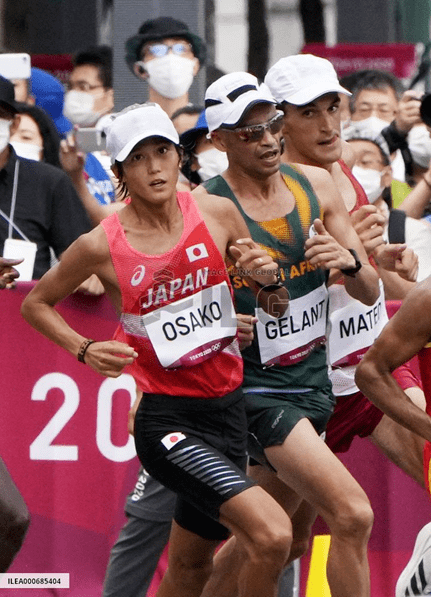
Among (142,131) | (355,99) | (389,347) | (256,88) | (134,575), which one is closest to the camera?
(389,347)

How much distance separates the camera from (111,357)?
528 cm

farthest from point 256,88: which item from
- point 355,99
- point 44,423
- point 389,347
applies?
point 355,99

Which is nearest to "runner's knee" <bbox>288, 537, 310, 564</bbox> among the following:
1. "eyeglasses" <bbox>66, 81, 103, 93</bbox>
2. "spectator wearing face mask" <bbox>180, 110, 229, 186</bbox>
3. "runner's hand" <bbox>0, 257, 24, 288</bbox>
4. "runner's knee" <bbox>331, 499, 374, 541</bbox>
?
"runner's knee" <bbox>331, 499, 374, 541</bbox>

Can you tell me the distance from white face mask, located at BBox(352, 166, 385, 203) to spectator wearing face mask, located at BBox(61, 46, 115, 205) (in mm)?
1447

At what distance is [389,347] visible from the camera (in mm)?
4934

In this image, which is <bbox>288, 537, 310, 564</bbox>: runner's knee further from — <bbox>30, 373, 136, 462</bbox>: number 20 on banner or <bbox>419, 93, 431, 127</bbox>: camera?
<bbox>419, 93, 431, 127</bbox>: camera

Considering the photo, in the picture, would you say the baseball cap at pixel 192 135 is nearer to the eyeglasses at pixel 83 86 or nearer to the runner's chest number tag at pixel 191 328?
the runner's chest number tag at pixel 191 328

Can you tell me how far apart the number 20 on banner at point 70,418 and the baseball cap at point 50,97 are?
387 cm

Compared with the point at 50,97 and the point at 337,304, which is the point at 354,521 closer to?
the point at 337,304

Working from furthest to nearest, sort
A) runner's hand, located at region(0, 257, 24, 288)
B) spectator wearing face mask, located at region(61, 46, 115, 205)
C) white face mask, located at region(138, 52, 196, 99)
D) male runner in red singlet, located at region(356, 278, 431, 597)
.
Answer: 1. white face mask, located at region(138, 52, 196, 99)
2. spectator wearing face mask, located at region(61, 46, 115, 205)
3. runner's hand, located at region(0, 257, 24, 288)
4. male runner in red singlet, located at region(356, 278, 431, 597)

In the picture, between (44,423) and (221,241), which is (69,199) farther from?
(221,241)

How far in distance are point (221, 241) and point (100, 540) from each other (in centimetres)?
192

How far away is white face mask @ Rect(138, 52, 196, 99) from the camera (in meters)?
9.06

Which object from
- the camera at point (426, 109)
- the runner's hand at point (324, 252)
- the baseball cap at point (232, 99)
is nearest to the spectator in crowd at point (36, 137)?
the baseball cap at point (232, 99)
